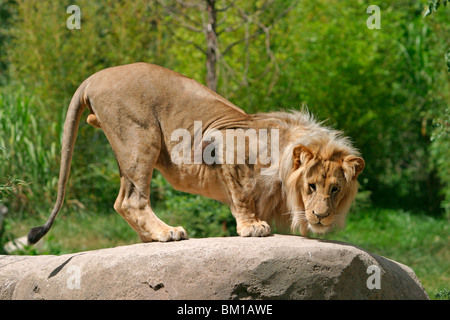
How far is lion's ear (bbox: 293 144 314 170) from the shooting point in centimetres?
462

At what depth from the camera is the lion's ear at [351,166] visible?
466cm

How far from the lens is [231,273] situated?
410 centimetres

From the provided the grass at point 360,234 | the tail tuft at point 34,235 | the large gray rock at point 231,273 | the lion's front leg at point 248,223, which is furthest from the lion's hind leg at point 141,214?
the grass at point 360,234

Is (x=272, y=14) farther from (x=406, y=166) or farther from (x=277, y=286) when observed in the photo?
(x=277, y=286)

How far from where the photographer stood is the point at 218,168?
4945 mm

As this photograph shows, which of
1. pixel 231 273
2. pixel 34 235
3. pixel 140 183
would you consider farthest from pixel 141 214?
pixel 231 273

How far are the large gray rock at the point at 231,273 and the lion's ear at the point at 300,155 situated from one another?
0.58m

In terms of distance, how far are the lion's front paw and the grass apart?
134 inches

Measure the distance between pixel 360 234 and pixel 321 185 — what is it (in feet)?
20.8

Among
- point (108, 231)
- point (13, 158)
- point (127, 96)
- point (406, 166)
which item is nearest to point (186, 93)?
point (127, 96)

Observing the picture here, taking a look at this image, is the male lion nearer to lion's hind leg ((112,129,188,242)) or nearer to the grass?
lion's hind leg ((112,129,188,242))

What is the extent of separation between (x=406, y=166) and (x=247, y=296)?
1129 centimetres

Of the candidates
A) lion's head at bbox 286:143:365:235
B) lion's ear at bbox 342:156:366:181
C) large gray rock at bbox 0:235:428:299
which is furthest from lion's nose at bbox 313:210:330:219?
lion's ear at bbox 342:156:366:181

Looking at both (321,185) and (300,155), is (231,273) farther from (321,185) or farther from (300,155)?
(300,155)
